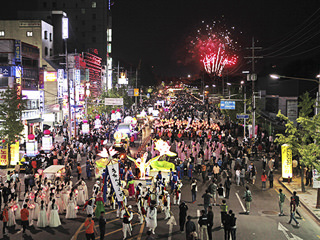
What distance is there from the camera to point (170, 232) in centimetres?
1329

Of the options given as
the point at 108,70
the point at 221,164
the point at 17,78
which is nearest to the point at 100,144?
the point at 17,78

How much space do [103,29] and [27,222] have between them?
3154 inches

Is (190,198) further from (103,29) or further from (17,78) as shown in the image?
(103,29)

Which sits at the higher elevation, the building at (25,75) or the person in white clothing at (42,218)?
the building at (25,75)

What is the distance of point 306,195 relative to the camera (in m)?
18.8

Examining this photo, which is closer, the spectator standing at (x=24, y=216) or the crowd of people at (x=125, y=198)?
Result: the crowd of people at (x=125, y=198)

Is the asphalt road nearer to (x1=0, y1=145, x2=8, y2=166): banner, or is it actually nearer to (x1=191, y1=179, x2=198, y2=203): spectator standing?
(x1=191, y1=179, x2=198, y2=203): spectator standing

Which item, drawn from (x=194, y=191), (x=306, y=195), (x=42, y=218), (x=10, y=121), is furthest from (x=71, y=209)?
(x=10, y=121)

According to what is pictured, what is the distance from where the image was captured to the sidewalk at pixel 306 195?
52.9ft

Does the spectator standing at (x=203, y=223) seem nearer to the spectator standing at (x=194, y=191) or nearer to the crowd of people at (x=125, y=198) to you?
the crowd of people at (x=125, y=198)

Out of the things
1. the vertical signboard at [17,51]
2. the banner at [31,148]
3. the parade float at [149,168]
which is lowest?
the parade float at [149,168]

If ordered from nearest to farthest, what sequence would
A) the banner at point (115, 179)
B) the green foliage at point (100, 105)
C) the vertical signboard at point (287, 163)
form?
1. the banner at point (115, 179)
2. the vertical signboard at point (287, 163)
3. the green foliage at point (100, 105)

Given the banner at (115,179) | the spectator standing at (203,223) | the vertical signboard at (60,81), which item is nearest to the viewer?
Answer: the spectator standing at (203,223)

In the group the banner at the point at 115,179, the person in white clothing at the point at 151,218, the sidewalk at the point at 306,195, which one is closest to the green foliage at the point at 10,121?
the banner at the point at 115,179
